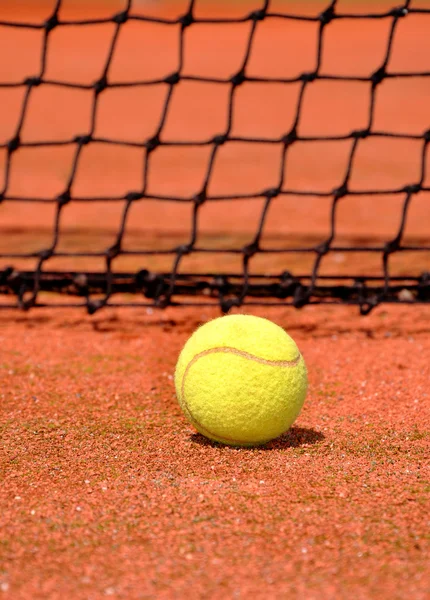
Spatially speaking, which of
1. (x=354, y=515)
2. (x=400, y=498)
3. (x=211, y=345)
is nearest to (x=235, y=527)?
(x=354, y=515)

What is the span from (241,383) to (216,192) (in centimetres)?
386

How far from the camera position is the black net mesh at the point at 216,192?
346 cm

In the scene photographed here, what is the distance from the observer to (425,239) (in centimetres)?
465

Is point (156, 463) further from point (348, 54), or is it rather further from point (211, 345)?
point (348, 54)

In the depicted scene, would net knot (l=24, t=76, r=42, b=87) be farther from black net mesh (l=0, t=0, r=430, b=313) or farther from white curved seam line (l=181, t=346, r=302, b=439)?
white curved seam line (l=181, t=346, r=302, b=439)

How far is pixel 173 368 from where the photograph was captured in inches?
113

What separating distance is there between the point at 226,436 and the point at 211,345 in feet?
0.73

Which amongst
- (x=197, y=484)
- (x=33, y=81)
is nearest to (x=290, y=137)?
(x=33, y=81)

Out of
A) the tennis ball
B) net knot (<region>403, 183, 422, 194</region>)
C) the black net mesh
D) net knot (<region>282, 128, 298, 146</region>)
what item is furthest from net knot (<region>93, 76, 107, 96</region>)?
the tennis ball

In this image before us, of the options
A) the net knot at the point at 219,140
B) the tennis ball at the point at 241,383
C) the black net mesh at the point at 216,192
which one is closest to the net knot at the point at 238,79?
the black net mesh at the point at 216,192

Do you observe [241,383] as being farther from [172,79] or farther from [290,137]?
[172,79]

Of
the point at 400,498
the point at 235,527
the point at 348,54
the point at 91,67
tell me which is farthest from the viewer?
the point at 348,54

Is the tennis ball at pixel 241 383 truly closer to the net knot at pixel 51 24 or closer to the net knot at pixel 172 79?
the net knot at pixel 172 79

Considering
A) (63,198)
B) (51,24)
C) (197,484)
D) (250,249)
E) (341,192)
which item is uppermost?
(51,24)
